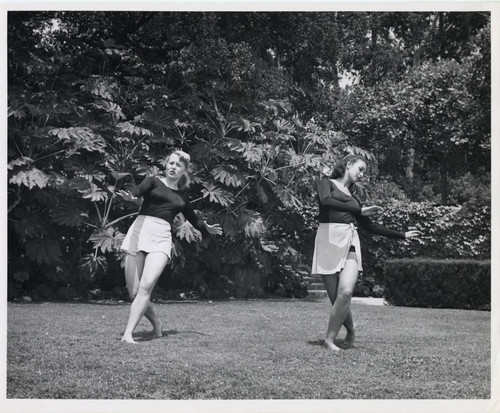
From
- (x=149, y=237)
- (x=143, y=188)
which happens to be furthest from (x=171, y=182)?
(x=149, y=237)

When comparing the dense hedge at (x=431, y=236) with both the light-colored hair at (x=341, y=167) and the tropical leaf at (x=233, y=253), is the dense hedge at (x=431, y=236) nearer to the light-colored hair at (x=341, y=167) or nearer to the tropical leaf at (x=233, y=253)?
the tropical leaf at (x=233, y=253)

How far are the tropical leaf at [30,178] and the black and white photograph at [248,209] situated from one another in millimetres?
24

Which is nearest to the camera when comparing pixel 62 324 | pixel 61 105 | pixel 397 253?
pixel 62 324

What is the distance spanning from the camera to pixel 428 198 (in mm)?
9969

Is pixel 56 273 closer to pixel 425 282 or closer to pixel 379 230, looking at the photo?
pixel 379 230


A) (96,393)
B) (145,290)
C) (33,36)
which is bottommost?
(96,393)

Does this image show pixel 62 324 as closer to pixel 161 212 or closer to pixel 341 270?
pixel 161 212

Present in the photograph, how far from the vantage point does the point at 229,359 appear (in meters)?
6.07

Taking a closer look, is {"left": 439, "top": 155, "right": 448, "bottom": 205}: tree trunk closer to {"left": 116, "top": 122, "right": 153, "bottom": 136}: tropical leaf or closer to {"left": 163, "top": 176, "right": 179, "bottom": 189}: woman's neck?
{"left": 116, "top": 122, "right": 153, "bottom": 136}: tropical leaf

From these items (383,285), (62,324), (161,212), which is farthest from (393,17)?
(62,324)

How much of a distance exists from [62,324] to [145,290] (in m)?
1.07

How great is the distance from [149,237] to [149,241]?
0.13ft

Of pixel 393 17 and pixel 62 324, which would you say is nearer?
pixel 62 324

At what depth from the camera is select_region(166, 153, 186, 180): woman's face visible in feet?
21.3
